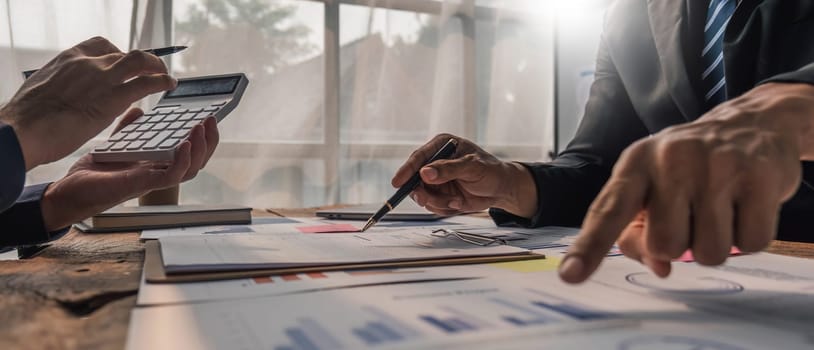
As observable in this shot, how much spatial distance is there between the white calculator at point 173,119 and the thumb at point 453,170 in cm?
28

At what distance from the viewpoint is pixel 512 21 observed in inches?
84.5

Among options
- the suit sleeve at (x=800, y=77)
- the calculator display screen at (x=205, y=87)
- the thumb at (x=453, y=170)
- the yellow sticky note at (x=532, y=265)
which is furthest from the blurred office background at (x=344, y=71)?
the suit sleeve at (x=800, y=77)

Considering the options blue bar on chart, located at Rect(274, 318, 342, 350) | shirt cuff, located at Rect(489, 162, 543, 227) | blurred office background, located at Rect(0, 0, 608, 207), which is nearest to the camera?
blue bar on chart, located at Rect(274, 318, 342, 350)

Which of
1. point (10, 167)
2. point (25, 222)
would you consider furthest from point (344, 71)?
point (10, 167)

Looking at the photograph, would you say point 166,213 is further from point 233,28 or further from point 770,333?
point 233,28

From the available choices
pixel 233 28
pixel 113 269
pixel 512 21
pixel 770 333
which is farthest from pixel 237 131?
pixel 770 333

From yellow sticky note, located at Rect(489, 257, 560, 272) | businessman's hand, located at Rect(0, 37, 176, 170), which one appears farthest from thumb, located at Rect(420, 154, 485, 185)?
Answer: businessman's hand, located at Rect(0, 37, 176, 170)

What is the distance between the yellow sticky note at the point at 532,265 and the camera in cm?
47

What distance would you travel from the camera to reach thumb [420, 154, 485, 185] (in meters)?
0.74

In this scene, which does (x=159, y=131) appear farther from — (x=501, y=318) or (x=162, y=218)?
(x=501, y=318)

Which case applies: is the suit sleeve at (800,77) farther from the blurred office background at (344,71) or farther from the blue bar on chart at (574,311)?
the blurred office background at (344,71)

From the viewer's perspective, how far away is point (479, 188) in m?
0.82

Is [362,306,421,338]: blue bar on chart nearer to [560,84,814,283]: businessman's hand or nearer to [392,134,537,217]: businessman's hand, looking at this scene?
[560,84,814,283]: businessman's hand

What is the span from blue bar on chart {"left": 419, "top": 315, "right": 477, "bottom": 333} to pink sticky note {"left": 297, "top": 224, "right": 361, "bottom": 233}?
0.46 m
